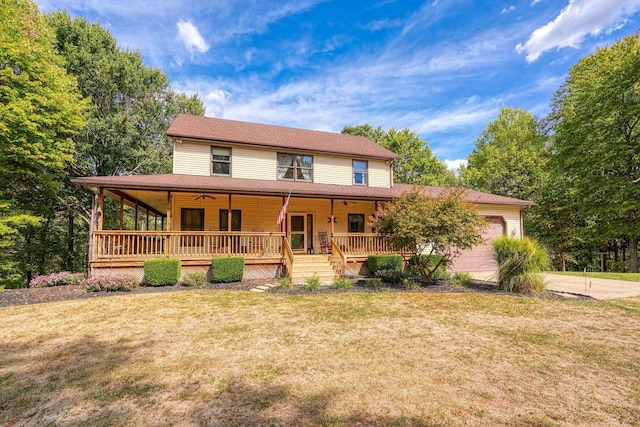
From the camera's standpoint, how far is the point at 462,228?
9586mm

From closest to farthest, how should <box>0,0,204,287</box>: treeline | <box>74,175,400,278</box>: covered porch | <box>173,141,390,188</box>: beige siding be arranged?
1. <box>74,175,400,278</box>: covered porch
2. <box>0,0,204,287</box>: treeline
3. <box>173,141,390,188</box>: beige siding

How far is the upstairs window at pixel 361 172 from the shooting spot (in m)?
16.7

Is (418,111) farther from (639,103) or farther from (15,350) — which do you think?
(15,350)

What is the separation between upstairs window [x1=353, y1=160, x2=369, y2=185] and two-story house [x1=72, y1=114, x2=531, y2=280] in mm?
57

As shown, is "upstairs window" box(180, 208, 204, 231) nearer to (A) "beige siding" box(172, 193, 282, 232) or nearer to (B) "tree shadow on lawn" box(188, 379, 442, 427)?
(A) "beige siding" box(172, 193, 282, 232)

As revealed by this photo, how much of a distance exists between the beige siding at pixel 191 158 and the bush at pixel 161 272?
195 inches

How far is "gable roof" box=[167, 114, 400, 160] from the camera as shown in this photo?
46.2 ft

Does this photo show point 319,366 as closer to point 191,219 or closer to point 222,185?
point 222,185

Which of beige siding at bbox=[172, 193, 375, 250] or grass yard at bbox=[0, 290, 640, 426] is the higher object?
beige siding at bbox=[172, 193, 375, 250]

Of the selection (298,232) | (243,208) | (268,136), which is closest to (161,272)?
(243,208)

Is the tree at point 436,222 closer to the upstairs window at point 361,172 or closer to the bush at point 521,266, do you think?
the bush at point 521,266

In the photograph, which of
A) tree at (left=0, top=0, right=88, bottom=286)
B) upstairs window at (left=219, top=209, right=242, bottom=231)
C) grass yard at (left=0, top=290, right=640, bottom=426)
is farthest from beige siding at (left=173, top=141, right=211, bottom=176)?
grass yard at (left=0, top=290, right=640, bottom=426)

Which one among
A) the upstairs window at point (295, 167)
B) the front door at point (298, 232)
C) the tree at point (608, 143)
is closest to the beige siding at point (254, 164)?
the upstairs window at point (295, 167)

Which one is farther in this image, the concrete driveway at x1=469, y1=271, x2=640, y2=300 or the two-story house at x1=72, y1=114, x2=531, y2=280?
the two-story house at x1=72, y1=114, x2=531, y2=280
